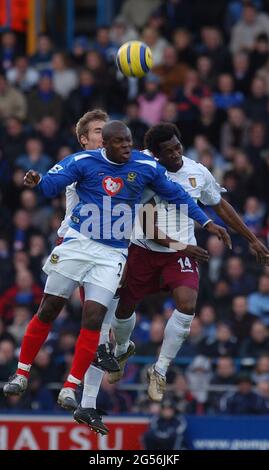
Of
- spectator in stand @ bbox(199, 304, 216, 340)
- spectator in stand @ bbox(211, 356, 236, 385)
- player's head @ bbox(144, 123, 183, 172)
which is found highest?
player's head @ bbox(144, 123, 183, 172)

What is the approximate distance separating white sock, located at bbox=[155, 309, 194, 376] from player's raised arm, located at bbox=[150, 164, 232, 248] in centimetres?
85

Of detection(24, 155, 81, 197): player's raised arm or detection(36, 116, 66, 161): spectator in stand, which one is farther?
detection(36, 116, 66, 161): spectator in stand

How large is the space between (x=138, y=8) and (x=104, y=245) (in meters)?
11.5

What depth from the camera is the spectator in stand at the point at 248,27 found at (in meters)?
21.8

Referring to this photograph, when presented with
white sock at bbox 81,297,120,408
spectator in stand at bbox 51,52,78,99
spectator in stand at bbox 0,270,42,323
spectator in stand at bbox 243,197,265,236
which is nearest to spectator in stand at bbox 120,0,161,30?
spectator in stand at bbox 51,52,78,99

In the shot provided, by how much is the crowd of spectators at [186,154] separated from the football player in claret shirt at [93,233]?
5655mm

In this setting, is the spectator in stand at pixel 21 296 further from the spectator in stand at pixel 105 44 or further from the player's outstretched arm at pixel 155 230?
the player's outstretched arm at pixel 155 230

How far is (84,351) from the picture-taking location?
12555mm

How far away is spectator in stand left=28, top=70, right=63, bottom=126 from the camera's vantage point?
71.7 feet

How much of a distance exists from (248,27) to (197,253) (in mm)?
9666

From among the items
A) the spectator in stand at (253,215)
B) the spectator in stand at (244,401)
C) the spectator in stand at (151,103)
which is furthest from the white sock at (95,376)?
the spectator in stand at (151,103)

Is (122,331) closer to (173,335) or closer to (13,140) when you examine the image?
(173,335)

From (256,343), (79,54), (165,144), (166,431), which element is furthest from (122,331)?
→ (79,54)

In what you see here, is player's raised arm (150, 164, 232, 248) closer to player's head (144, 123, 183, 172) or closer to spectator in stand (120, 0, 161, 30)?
player's head (144, 123, 183, 172)
